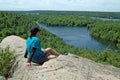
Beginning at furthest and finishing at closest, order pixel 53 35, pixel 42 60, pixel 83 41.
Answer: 1. pixel 83 41
2. pixel 53 35
3. pixel 42 60

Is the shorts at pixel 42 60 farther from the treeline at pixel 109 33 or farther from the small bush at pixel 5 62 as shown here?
the treeline at pixel 109 33

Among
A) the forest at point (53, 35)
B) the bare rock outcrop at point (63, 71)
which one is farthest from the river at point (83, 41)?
the bare rock outcrop at point (63, 71)

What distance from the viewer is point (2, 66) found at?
854 centimetres

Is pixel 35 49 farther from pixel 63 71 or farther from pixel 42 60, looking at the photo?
pixel 63 71

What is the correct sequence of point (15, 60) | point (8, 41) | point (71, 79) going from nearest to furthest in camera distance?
point (71, 79) → point (15, 60) → point (8, 41)

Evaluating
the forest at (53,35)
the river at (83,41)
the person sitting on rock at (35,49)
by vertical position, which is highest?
the person sitting on rock at (35,49)

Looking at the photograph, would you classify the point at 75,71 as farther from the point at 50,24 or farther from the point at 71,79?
the point at 50,24

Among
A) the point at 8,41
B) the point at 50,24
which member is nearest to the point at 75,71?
the point at 8,41

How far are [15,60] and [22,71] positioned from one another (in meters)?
1.24

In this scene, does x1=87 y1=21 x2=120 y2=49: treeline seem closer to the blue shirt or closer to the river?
the river

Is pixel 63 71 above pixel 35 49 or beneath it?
beneath

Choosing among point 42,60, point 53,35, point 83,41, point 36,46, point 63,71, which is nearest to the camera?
point 63,71

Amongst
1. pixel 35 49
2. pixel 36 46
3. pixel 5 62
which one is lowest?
pixel 5 62

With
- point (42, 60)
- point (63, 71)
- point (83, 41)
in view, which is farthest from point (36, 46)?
point (83, 41)
